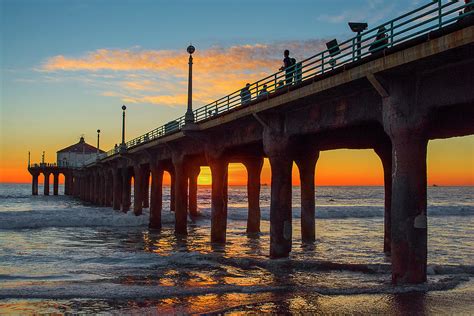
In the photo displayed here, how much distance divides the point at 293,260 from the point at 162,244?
35.5ft

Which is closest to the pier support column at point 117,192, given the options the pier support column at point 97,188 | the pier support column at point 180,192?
the pier support column at point 97,188

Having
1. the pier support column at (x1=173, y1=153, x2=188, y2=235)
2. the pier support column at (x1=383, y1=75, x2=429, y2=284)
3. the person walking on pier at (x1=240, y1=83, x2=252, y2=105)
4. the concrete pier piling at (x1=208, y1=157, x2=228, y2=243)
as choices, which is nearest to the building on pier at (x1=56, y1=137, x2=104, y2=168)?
the pier support column at (x1=173, y1=153, x2=188, y2=235)

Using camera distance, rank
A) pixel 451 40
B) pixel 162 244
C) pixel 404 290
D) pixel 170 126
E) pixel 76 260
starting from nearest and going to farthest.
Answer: pixel 451 40, pixel 404 290, pixel 76 260, pixel 162 244, pixel 170 126

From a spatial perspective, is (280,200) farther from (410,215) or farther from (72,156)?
(72,156)

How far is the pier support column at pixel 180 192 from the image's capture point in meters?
33.4

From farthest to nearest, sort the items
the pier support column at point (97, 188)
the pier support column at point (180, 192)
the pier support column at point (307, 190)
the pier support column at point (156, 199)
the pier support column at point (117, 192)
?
1. the pier support column at point (97, 188)
2. the pier support column at point (117, 192)
3. the pier support column at point (156, 199)
4. the pier support column at point (180, 192)
5. the pier support column at point (307, 190)

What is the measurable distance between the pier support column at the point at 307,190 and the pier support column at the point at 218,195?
14.9ft

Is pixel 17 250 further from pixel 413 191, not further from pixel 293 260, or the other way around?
pixel 413 191

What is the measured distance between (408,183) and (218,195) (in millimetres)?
15976

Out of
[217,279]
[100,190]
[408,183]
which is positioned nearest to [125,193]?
[100,190]

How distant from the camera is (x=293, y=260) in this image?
2059 cm

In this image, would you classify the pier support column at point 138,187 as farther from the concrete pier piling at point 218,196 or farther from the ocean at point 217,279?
the concrete pier piling at point 218,196

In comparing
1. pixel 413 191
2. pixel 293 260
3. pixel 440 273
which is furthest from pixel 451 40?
pixel 293 260

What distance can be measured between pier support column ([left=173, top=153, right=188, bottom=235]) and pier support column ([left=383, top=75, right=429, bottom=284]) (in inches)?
823
